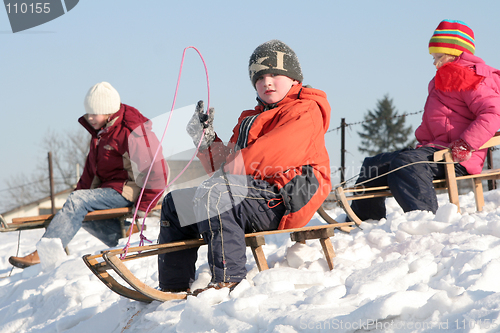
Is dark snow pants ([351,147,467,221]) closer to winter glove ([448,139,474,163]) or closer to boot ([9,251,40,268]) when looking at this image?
winter glove ([448,139,474,163])

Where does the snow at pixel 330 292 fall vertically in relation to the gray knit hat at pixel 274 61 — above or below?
below

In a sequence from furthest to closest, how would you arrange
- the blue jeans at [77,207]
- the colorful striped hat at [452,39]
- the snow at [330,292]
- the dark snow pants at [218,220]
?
the blue jeans at [77,207], the colorful striped hat at [452,39], the dark snow pants at [218,220], the snow at [330,292]

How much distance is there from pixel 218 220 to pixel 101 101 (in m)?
2.95

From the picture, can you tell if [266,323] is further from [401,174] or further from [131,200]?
[131,200]

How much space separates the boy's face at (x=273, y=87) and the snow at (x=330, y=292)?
0.97 m

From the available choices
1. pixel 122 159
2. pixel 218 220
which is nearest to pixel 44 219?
pixel 122 159

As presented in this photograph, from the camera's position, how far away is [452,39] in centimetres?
421

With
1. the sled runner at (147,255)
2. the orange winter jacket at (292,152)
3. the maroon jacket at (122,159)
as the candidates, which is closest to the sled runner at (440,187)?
the sled runner at (147,255)

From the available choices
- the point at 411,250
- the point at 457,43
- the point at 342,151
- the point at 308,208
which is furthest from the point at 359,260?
the point at 342,151

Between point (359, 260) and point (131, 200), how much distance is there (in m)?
2.75

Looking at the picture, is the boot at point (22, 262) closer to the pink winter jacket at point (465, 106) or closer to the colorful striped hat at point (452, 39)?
the pink winter jacket at point (465, 106)

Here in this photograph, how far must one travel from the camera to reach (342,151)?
717cm

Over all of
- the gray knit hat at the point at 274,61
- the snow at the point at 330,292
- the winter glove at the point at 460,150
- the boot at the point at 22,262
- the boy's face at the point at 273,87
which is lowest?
the boot at the point at 22,262

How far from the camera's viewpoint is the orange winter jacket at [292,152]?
2.59 metres
